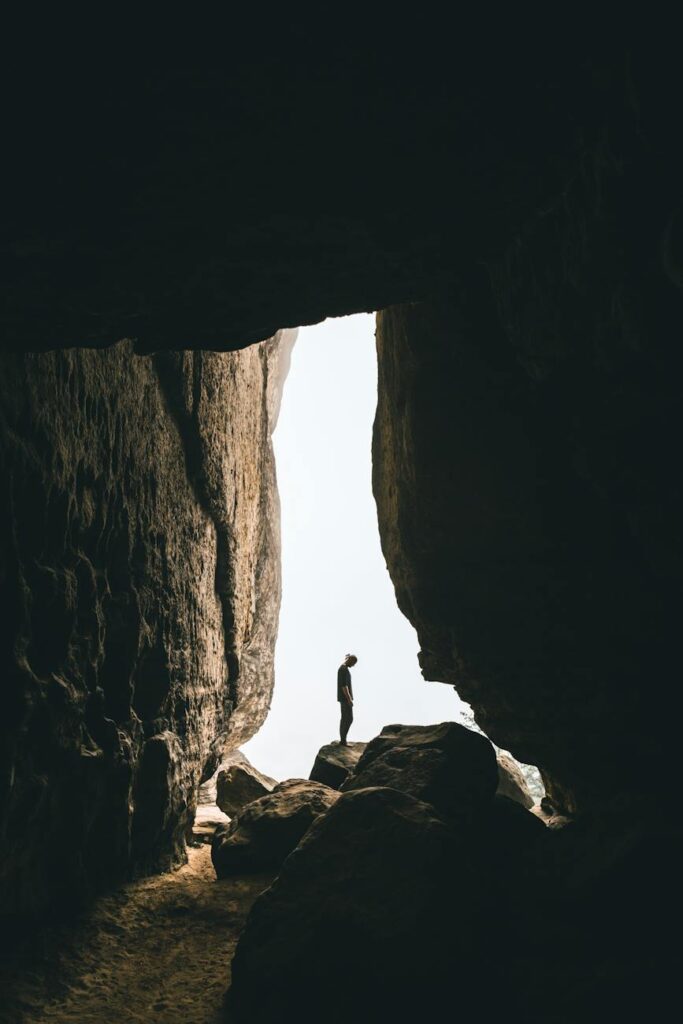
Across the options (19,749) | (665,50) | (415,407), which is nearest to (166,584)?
(19,749)

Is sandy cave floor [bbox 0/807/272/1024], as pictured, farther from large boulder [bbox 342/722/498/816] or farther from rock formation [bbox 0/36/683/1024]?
large boulder [bbox 342/722/498/816]

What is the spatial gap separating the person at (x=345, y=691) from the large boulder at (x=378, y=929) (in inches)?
344

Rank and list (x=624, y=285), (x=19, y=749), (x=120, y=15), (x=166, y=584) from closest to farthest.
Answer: (x=120, y=15) < (x=624, y=285) < (x=19, y=749) < (x=166, y=584)

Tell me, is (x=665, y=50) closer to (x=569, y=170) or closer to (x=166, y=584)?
(x=569, y=170)

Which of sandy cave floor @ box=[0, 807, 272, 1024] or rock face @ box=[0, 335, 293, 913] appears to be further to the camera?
rock face @ box=[0, 335, 293, 913]

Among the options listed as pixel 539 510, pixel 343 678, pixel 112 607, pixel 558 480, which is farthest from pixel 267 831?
pixel 343 678

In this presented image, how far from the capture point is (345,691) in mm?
16906

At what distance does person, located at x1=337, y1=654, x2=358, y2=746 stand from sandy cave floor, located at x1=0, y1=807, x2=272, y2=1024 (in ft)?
22.7

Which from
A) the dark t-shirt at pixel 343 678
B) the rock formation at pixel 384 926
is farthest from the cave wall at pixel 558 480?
the dark t-shirt at pixel 343 678

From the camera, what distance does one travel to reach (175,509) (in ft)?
32.7

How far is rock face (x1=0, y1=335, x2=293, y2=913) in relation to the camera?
631 centimetres

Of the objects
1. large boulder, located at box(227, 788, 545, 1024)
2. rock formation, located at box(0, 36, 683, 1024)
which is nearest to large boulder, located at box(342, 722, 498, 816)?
rock formation, located at box(0, 36, 683, 1024)

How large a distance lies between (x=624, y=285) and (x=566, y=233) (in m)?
0.71

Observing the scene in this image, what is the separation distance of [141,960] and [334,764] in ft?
20.9
